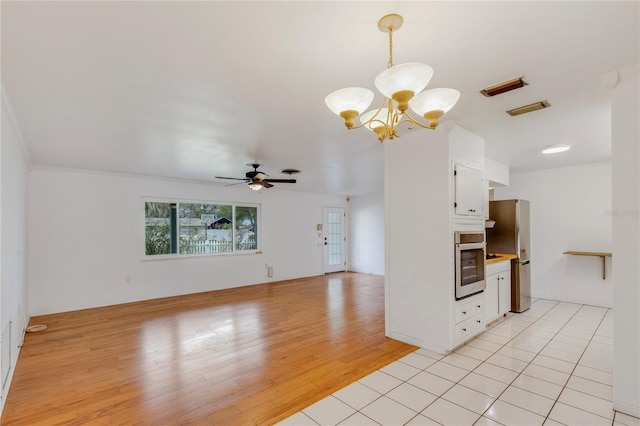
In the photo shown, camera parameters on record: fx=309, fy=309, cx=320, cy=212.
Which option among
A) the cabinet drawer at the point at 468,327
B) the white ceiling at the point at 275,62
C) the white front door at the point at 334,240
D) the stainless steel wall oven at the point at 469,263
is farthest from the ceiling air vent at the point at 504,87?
the white front door at the point at 334,240

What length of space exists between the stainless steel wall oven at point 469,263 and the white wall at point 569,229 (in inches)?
111

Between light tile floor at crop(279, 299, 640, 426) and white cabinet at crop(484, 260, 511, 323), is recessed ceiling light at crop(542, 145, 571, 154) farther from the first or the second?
light tile floor at crop(279, 299, 640, 426)

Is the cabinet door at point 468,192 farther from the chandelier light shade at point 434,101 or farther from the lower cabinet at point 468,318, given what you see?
the chandelier light shade at point 434,101

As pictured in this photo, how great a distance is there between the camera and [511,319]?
14.3 feet

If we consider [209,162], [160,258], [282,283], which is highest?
[209,162]

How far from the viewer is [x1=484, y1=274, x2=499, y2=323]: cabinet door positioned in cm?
387

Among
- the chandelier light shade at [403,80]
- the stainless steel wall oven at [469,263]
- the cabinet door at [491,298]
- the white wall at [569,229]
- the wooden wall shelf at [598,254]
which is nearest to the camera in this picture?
the chandelier light shade at [403,80]

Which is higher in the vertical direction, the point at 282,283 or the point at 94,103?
the point at 94,103

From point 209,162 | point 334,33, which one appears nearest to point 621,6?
point 334,33

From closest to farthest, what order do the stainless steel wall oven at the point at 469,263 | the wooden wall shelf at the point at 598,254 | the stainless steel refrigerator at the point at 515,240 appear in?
the stainless steel wall oven at the point at 469,263 < the stainless steel refrigerator at the point at 515,240 < the wooden wall shelf at the point at 598,254

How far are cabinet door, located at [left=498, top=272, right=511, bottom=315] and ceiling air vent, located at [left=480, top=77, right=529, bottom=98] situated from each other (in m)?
2.80

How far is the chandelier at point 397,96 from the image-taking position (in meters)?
1.36

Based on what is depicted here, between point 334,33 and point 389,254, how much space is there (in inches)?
101

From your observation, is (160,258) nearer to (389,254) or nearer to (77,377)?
(77,377)
